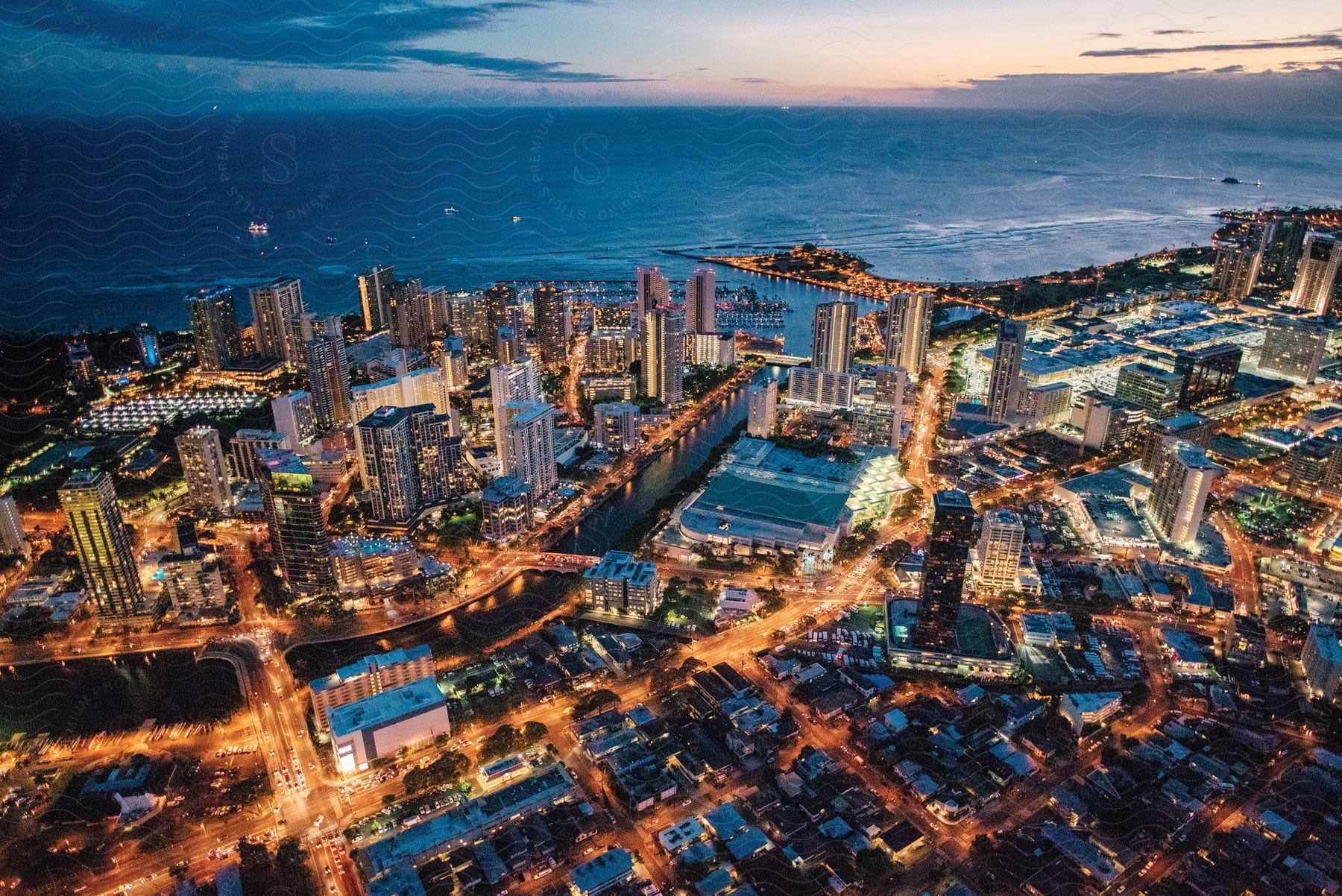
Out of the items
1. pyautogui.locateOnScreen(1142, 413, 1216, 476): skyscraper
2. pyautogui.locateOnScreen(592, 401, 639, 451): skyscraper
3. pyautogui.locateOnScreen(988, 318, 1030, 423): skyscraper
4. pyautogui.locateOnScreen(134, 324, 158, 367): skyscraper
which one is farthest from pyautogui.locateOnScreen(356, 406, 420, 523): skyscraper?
pyautogui.locateOnScreen(1142, 413, 1216, 476): skyscraper

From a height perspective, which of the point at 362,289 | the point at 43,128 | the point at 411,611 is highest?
the point at 43,128

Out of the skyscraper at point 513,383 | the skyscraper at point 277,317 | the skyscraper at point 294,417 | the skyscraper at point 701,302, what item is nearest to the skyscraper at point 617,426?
the skyscraper at point 513,383

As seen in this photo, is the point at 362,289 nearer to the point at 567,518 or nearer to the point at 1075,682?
the point at 567,518

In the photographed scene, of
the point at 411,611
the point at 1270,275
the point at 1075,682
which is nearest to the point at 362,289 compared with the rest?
the point at 411,611

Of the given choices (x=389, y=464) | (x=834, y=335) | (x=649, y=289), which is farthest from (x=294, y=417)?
(x=834, y=335)

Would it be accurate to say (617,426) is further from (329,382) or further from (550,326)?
(329,382)

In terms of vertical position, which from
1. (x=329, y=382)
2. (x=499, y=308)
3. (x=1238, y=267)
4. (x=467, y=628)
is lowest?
(x=467, y=628)
